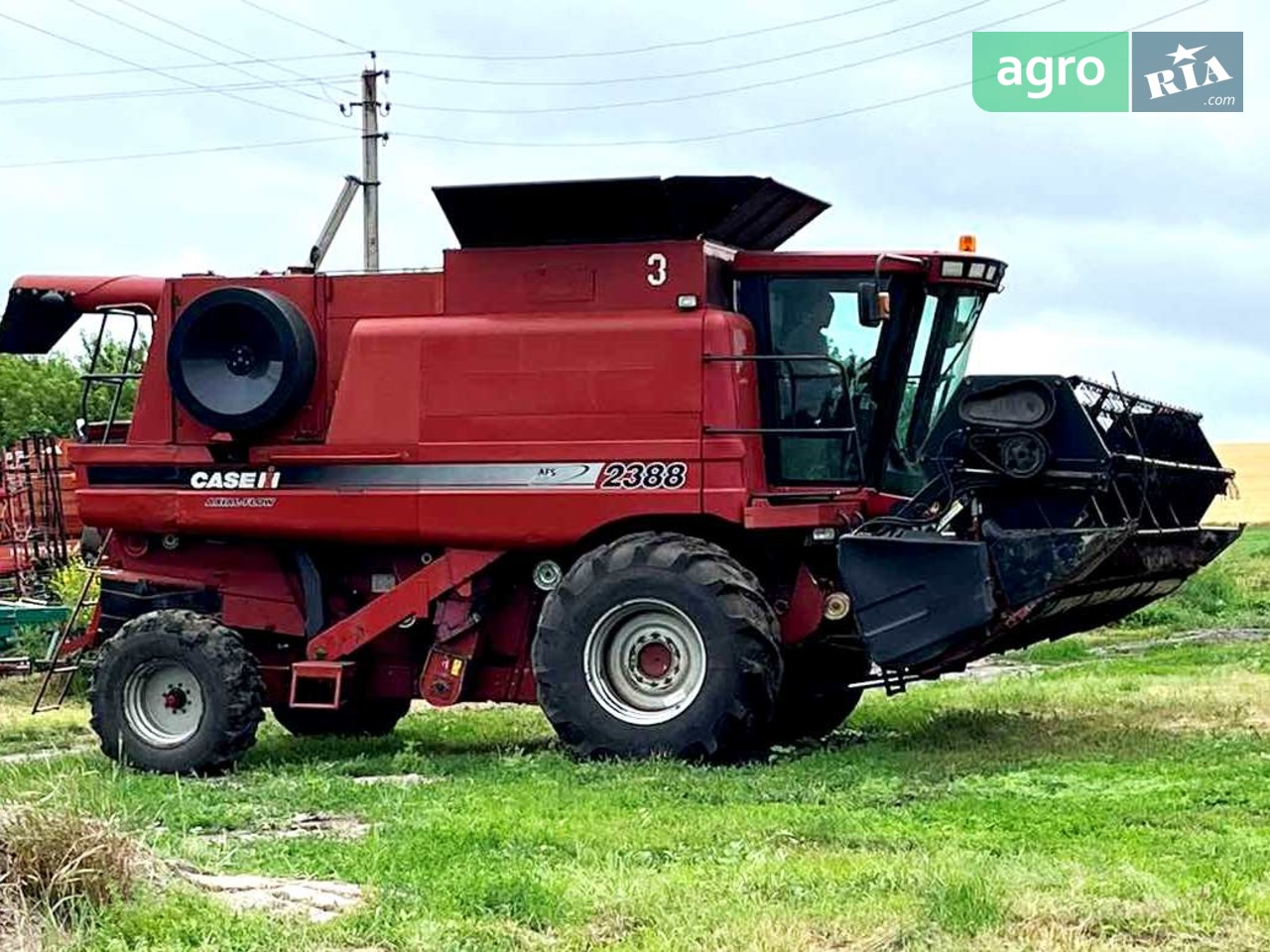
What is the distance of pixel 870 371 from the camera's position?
43.8 feet

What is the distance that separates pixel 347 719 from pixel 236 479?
237 cm

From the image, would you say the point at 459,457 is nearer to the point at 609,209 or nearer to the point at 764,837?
the point at 609,209

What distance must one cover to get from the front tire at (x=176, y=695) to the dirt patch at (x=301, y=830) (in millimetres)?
2882

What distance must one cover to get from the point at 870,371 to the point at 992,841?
509 cm

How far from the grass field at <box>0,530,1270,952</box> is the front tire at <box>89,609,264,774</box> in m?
0.33

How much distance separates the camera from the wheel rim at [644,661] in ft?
40.8

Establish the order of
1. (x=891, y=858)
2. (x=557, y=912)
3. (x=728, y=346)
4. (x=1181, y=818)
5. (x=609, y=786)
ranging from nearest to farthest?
(x=557, y=912), (x=891, y=858), (x=1181, y=818), (x=609, y=786), (x=728, y=346)

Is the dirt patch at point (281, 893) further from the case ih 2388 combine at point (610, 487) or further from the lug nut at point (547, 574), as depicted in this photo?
the lug nut at point (547, 574)

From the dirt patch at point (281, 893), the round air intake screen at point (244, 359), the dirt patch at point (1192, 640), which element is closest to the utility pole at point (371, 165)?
the dirt patch at point (1192, 640)

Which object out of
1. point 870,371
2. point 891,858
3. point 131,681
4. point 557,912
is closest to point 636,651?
point 870,371

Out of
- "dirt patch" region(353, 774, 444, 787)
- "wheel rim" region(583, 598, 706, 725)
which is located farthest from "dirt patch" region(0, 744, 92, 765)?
"wheel rim" region(583, 598, 706, 725)

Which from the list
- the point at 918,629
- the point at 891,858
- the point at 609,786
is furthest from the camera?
the point at 918,629

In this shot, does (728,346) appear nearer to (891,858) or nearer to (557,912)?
(891,858)

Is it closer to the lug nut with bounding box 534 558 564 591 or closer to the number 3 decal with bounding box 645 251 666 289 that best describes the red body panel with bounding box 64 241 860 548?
the number 3 decal with bounding box 645 251 666 289
